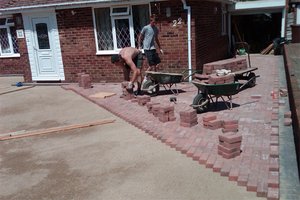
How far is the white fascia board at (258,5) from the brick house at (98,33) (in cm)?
513

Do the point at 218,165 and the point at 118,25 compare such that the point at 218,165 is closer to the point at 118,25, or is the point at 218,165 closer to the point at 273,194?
the point at 273,194

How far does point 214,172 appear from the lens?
432 cm

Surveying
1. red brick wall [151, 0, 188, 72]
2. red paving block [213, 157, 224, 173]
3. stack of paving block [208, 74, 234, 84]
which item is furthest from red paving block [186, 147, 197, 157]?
red brick wall [151, 0, 188, 72]

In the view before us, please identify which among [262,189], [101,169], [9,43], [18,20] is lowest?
[101,169]

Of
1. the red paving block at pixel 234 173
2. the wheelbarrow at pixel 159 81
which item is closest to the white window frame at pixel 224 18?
the wheelbarrow at pixel 159 81

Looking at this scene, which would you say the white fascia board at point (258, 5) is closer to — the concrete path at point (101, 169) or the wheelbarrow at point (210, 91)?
the wheelbarrow at point (210, 91)

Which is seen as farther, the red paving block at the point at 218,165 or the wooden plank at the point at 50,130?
the wooden plank at the point at 50,130

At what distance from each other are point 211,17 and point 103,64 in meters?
4.68

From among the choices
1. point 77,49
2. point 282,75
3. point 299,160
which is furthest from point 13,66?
point 299,160

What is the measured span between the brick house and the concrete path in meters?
4.16

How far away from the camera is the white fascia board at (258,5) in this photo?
17.1 meters

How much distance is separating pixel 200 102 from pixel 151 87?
2.33m

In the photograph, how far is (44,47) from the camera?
12.2m

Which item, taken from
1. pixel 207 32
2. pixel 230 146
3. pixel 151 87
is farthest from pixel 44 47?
pixel 230 146
